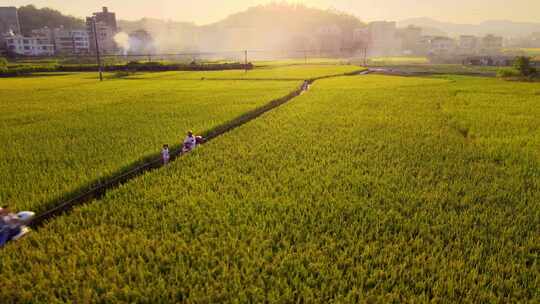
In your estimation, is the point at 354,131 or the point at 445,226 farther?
the point at 354,131

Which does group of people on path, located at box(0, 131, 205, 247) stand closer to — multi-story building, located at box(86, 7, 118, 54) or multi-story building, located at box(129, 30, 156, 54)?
multi-story building, located at box(86, 7, 118, 54)

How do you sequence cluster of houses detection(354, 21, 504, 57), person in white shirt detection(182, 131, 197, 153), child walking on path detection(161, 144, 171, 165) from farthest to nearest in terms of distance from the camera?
cluster of houses detection(354, 21, 504, 57)
person in white shirt detection(182, 131, 197, 153)
child walking on path detection(161, 144, 171, 165)

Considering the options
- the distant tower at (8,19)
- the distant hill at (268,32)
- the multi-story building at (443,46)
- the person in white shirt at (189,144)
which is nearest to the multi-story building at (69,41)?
the distant tower at (8,19)

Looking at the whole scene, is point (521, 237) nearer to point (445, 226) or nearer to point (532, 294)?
point (445, 226)

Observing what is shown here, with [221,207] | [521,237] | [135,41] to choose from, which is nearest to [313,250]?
[221,207]

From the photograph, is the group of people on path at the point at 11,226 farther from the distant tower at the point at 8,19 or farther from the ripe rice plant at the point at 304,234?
the distant tower at the point at 8,19

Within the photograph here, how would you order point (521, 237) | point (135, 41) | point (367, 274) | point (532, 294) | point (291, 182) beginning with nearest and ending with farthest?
point (532, 294)
point (367, 274)
point (521, 237)
point (291, 182)
point (135, 41)

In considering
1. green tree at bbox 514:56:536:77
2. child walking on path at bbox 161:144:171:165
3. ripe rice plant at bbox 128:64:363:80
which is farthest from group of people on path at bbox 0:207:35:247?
green tree at bbox 514:56:536:77
